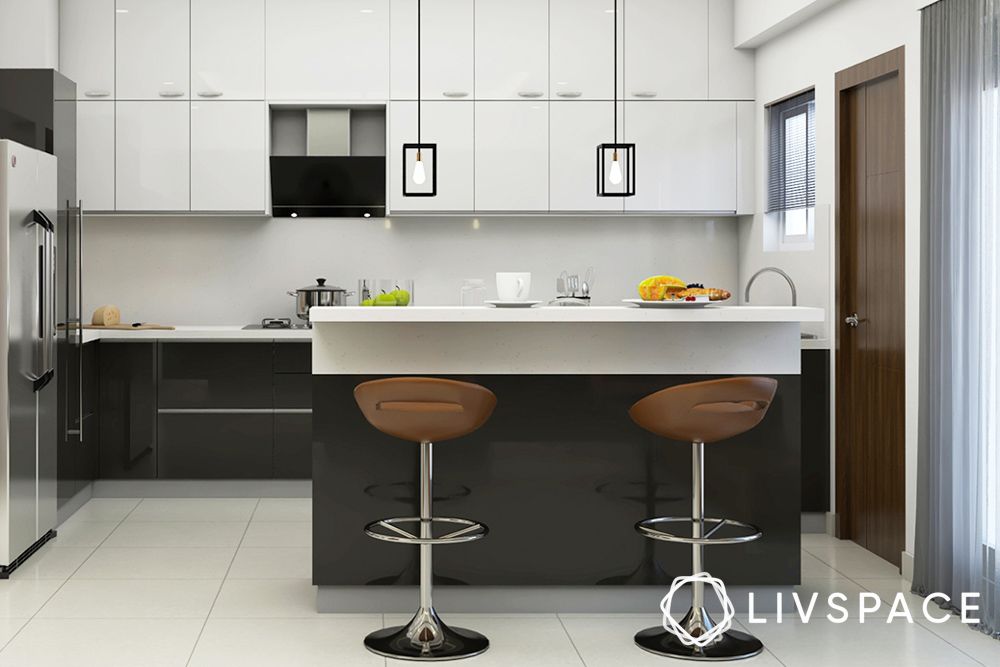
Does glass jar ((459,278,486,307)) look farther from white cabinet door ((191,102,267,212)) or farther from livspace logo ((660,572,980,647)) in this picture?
white cabinet door ((191,102,267,212))

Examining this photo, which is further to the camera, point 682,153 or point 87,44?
point 682,153

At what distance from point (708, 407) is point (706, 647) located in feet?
2.63

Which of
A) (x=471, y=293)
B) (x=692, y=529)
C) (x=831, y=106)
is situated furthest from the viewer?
(x=831, y=106)

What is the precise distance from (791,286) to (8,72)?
13.6 ft

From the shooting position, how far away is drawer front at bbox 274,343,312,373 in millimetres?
6250

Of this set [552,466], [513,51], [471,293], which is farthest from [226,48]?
[552,466]

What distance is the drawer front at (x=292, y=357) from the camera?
6.25 metres

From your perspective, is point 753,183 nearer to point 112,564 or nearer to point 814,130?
point 814,130

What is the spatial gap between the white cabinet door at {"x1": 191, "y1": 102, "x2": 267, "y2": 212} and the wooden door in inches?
128

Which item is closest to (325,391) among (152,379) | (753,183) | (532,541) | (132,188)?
(532,541)

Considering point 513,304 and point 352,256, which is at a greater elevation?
point 352,256

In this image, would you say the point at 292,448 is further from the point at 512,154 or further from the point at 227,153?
the point at 512,154

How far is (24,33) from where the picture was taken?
20.2 feet

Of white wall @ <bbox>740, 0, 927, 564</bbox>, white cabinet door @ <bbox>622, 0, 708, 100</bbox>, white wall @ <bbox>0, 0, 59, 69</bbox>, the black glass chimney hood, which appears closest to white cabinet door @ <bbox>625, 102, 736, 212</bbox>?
white cabinet door @ <bbox>622, 0, 708, 100</bbox>
